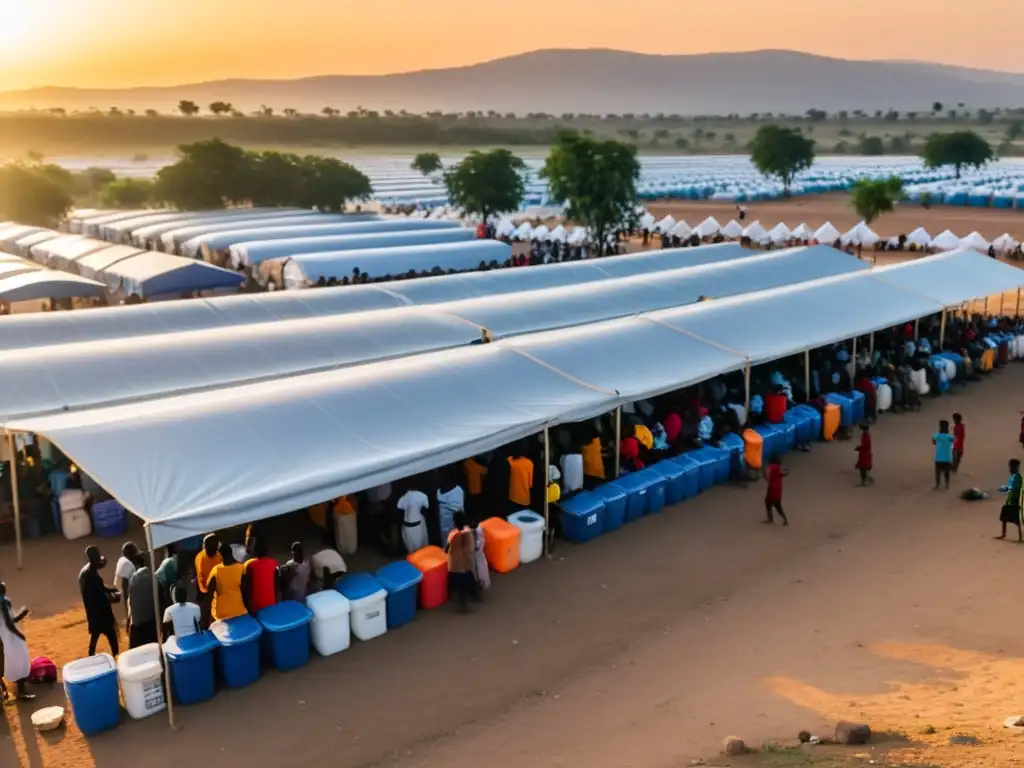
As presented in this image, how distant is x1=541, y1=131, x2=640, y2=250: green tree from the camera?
1331 inches

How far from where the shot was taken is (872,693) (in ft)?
26.6

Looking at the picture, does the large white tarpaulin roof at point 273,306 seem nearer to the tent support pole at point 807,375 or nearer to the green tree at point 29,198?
the tent support pole at point 807,375

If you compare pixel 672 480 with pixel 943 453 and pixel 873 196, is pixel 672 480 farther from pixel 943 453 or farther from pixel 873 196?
pixel 873 196

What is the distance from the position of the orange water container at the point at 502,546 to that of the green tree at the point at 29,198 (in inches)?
1648

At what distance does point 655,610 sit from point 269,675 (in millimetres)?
4130

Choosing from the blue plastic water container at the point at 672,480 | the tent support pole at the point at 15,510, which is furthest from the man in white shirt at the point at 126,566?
the blue plastic water container at the point at 672,480

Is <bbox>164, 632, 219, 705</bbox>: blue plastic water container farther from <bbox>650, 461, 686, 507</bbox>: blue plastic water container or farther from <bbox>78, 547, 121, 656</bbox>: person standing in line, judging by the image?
<bbox>650, 461, 686, 507</bbox>: blue plastic water container

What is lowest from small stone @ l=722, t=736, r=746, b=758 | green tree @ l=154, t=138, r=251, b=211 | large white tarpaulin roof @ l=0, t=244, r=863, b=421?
small stone @ l=722, t=736, r=746, b=758

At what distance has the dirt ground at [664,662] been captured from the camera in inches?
296

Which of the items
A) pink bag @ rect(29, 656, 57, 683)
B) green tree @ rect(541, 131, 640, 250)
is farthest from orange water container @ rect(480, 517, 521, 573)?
green tree @ rect(541, 131, 640, 250)

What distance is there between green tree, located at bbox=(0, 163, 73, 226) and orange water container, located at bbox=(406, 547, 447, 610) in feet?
138

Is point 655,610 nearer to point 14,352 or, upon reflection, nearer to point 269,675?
point 269,675

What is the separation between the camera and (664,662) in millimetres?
8945

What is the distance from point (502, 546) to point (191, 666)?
388cm
